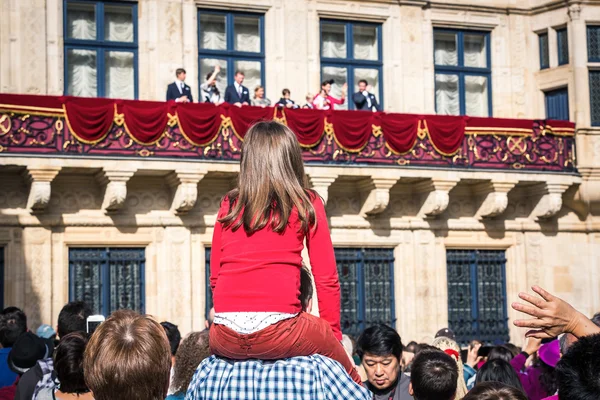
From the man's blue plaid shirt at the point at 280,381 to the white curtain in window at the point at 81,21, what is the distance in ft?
54.3

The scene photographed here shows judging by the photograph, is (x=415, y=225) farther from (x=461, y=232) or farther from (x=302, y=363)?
(x=302, y=363)

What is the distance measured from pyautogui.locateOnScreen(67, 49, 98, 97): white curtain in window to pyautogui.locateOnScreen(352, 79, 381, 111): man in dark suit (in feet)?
16.1

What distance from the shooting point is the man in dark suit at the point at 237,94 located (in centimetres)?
1920

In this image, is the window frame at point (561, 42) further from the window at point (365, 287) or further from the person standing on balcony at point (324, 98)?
the window at point (365, 287)

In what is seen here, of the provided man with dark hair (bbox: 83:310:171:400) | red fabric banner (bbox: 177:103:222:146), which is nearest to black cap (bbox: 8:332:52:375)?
man with dark hair (bbox: 83:310:171:400)

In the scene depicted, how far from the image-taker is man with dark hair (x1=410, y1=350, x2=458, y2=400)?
5703 mm

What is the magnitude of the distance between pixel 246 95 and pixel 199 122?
1333mm

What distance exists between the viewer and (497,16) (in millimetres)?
22391

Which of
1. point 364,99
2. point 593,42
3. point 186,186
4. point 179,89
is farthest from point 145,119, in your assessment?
point 593,42

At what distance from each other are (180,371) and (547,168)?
16179mm

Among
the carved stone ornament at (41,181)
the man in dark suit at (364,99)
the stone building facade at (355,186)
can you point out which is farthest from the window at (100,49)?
the man in dark suit at (364,99)

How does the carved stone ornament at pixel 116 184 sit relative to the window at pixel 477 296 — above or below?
above

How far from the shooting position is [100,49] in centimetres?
1962

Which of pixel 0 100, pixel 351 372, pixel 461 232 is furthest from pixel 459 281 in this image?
pixel 351 372
